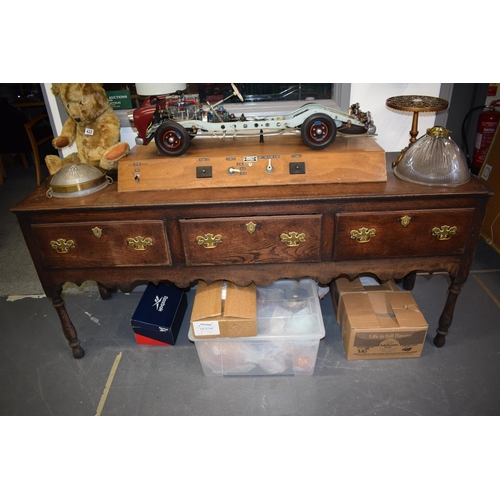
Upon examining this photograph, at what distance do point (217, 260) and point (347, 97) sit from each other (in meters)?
1.35

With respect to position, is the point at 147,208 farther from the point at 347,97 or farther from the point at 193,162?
the point at 347,97

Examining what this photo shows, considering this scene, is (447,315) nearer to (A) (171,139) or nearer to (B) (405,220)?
(B) (405,220)

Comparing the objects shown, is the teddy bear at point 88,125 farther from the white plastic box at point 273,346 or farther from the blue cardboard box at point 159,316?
the white plastic box at point 273,346

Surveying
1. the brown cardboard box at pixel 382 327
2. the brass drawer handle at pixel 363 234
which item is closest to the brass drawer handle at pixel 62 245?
the brass drawer handle at pixel 363 234

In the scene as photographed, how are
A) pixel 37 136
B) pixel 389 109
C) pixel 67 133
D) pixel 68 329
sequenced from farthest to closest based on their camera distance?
pixel 37 136 < pixel 389 109 < pixel 67 133 < pixel 68 329

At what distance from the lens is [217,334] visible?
213 cm

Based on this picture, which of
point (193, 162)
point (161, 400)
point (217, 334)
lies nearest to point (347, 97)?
point (193, 162)

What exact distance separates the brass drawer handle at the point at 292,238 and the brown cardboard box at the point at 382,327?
634 mm

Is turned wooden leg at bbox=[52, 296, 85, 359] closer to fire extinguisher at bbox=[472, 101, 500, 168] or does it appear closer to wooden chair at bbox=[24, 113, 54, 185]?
wooden chair at bbox=[24, 113, 54, 185]

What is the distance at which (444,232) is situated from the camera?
75.8 inches

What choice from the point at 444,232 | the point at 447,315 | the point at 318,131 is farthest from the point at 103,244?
the point at 447,315

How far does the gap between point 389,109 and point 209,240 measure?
4.89 feet

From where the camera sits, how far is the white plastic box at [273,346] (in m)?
2.16

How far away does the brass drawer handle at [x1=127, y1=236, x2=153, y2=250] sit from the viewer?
1.93 metres
